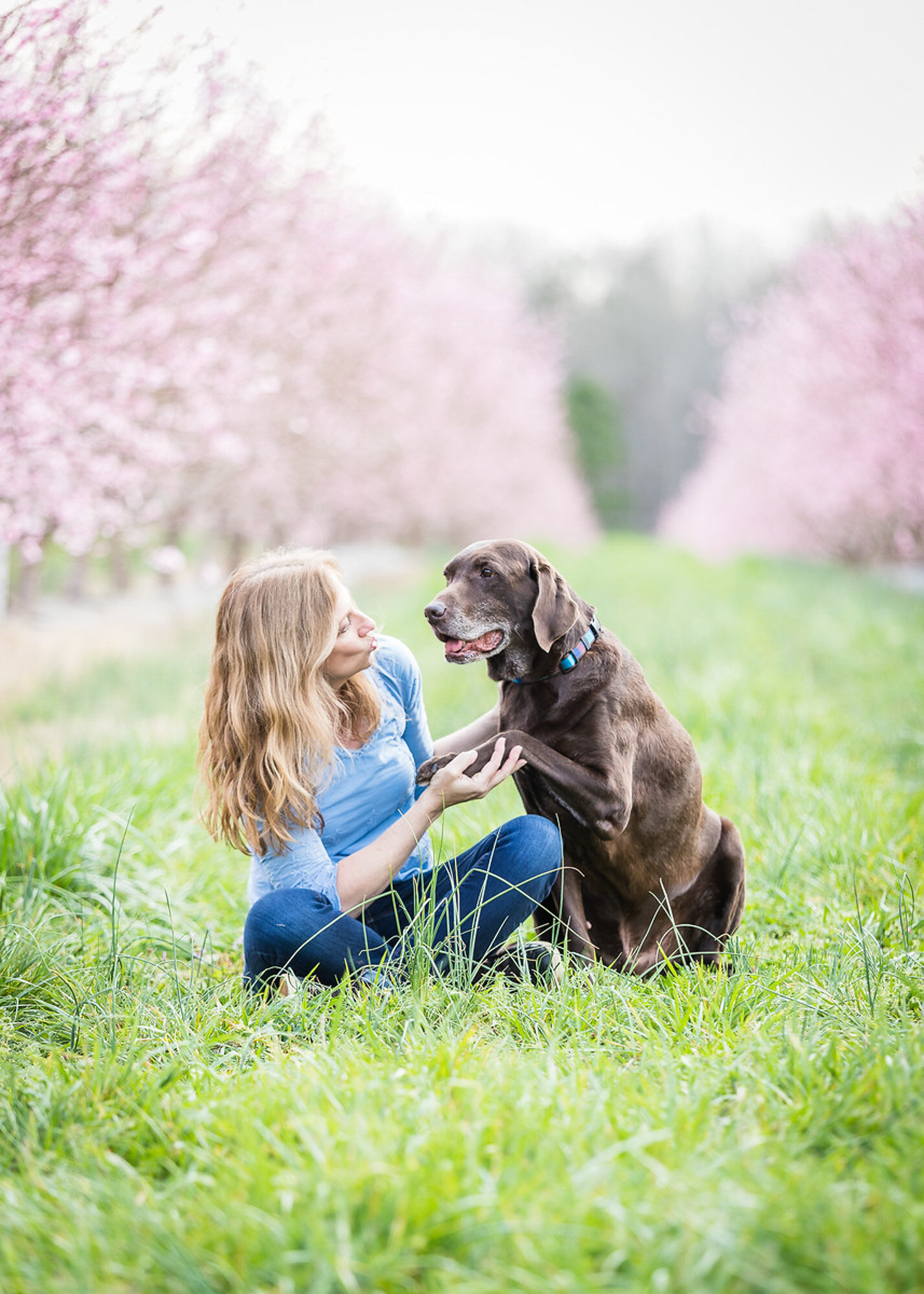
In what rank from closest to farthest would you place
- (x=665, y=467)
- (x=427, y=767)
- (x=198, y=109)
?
(x=427, y=767) → (x=198, y=109) → (x=665, y=467)

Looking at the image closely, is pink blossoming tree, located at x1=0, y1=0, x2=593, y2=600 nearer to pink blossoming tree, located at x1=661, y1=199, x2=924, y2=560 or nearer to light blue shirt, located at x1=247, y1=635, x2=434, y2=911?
light blue shirt, located at x1=247, y1=635, x2=434, y2=911

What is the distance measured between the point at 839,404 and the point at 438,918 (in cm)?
1284

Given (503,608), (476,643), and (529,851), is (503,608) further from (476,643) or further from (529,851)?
(529,851)

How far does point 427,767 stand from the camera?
2.58 metres

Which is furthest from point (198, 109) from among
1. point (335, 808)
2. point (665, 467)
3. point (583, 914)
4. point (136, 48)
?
point (665, 467)

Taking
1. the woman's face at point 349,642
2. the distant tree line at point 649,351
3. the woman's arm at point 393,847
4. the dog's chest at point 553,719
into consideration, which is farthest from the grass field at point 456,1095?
the distant tree line at point 649,351

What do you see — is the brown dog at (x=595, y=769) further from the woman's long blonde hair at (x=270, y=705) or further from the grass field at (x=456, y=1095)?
the woman's long blonde hair at (x=270, y=705)

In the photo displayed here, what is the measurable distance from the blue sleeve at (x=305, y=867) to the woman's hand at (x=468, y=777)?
1.15 feet

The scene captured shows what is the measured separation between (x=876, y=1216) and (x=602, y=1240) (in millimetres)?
439

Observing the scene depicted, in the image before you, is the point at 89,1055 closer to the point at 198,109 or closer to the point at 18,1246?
the point at 18,1246

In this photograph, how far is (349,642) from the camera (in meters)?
2.69

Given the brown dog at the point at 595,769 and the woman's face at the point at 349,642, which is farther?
the woman's face at the point at 349,642

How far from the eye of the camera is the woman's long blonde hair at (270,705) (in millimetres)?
2617

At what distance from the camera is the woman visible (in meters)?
2.54
